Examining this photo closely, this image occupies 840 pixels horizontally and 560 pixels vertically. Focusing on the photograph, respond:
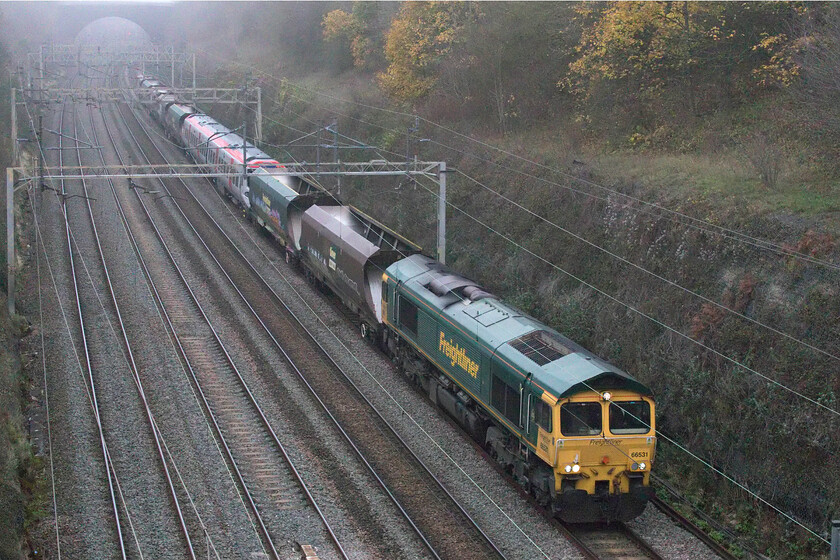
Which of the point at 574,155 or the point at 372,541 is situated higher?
the point at 574,155

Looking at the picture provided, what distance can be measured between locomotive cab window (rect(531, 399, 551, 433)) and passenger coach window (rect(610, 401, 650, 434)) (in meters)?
1.00

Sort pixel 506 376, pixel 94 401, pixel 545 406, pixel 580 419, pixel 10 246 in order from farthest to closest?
pixel 10 246 → pixel 94 401 → pixel 506 376 → pixel 545 406 → pixel 580 419

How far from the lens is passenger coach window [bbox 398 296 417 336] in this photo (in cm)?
1888

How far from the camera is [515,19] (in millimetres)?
31953

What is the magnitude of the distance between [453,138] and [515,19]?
5.12 metres

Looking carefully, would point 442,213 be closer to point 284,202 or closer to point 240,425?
point 284,202

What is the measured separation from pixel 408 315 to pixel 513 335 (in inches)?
166

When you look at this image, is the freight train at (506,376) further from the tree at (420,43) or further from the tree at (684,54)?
the tree at (420,43)

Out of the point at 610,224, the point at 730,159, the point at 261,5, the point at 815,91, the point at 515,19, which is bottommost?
the point at 610,224

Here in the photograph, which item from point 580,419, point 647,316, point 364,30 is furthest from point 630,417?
point 364,30

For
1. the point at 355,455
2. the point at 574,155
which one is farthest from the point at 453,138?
the point at 355,455

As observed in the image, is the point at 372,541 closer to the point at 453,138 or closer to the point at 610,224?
the point at 610,224

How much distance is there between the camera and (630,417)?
44.5 feet

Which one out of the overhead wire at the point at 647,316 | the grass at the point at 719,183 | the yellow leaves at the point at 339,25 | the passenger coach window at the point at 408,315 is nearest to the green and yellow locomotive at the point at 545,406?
the passenger coach window at the point at 408,315
